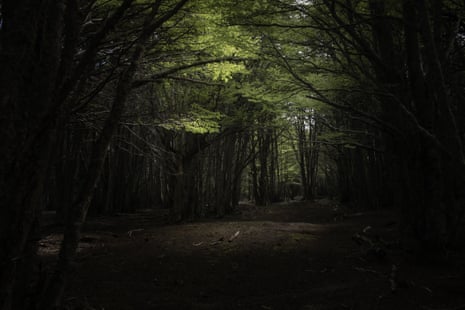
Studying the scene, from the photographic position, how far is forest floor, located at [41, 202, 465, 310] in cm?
323

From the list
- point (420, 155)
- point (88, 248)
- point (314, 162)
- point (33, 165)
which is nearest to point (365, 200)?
point (314, 162)

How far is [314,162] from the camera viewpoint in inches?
842

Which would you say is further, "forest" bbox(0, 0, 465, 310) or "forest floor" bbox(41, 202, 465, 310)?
"forest floor" bbox(41, 202, 465, 310)

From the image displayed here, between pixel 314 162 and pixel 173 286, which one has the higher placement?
pixel 314 162

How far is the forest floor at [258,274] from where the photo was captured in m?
3.23

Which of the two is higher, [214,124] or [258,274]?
[214,124]

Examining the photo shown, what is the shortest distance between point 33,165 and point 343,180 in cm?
→ 1796

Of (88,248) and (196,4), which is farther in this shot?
(88,248)

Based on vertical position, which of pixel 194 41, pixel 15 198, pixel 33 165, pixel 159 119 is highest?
pixel 194 41

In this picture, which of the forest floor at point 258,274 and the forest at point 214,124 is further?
the forest floor at point 258,274

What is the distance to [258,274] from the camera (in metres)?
4.62

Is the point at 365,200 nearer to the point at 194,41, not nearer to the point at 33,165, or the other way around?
the point at 194,41

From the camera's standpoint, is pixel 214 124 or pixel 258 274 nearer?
pixel 258 274

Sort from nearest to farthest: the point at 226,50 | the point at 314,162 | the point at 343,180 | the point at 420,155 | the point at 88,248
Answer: the point at 420,155
the point at 226,50
the point at 88,248
the point at 343,180
the point at 314,162
